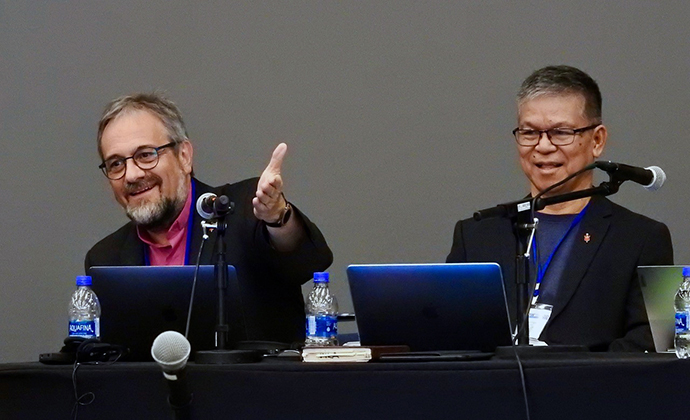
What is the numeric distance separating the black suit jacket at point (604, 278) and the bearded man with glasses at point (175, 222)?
68cm

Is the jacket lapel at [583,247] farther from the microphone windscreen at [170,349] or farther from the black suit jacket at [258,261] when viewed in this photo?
the microphone windscreen at [170,349]

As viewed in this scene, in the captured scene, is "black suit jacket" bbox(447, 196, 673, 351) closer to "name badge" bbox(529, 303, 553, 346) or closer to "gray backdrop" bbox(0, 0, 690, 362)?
"name badge" bbox(529, 303, 553, 346)

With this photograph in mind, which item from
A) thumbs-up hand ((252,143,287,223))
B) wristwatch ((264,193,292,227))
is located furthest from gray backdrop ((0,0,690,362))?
thumbs-up hand ((252,143,287,223))

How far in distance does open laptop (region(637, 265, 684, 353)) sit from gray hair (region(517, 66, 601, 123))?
79 centimetres

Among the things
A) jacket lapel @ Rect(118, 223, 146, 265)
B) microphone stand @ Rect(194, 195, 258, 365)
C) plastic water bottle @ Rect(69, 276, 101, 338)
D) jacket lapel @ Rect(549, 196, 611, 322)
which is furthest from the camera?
jacket lapel @ Rect(118, 223, 146, 265)

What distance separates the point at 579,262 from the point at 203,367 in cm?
128

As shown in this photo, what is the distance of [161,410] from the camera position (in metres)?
2.26

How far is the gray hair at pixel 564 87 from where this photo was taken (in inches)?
124

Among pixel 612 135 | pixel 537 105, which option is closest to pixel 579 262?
pixel 537 105

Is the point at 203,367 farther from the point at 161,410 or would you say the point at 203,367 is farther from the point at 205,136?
the point at 205,136

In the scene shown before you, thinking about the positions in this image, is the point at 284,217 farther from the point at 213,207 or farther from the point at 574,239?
the point at 574,239

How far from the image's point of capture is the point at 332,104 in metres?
4.32

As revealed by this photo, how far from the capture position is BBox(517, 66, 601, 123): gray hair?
3146mm

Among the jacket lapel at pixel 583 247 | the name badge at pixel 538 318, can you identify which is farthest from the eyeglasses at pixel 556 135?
the name badge at pixel 538 318
